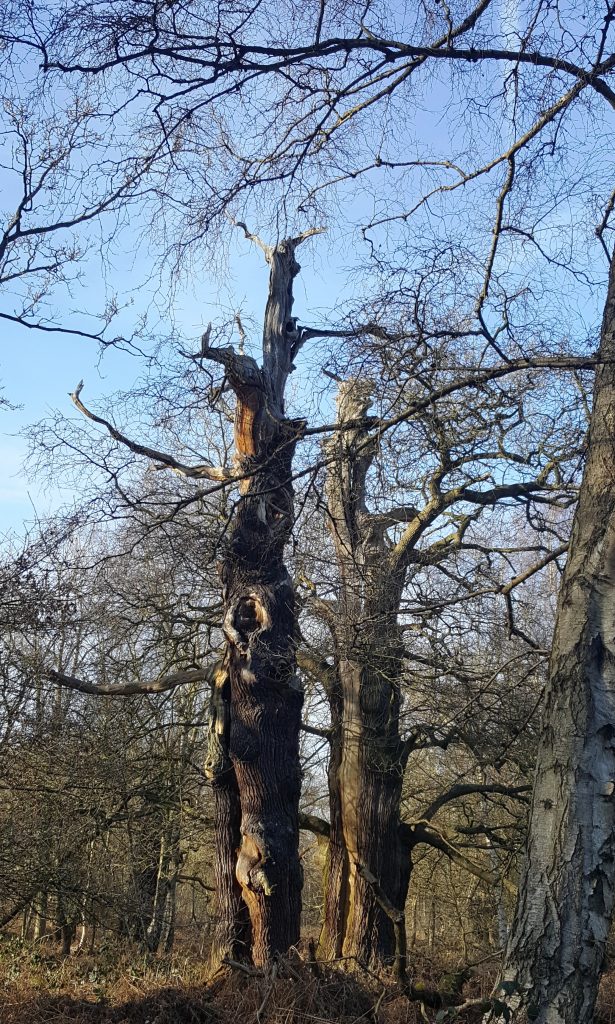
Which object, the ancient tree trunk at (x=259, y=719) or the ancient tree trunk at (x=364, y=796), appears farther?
the ancient tree trunk at (x=364, y=796)

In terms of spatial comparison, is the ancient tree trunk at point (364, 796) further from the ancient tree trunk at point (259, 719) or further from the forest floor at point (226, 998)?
the forest floor at point (226, 998)

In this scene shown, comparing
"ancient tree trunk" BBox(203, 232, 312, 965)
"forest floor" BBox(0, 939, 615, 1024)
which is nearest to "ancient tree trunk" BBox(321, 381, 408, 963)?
"ancient tree trunk" BBox(203, 232, 312, 965)

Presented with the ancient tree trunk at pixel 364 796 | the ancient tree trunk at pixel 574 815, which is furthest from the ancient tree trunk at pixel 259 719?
the ancient tree trunk at pixel 574 815

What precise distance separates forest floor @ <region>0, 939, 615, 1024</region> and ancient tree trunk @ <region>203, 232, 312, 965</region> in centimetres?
77

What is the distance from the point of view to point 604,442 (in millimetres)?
4102

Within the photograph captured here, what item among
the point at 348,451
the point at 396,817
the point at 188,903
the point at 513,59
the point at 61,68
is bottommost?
the point at 188,903

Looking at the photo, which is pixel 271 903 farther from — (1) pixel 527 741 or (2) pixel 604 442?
(2) pixel 604 442

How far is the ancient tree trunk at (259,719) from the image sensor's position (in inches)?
303

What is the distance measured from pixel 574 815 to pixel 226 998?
4.12 m

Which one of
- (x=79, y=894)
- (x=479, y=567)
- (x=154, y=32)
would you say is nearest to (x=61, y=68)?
(x=154, y=32)

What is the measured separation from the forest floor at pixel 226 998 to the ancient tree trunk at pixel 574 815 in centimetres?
197

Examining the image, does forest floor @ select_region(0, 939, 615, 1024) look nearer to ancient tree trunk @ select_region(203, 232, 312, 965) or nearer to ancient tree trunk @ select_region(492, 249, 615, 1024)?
ancient tree trunk @ select_region(203, 232, 312, 965)

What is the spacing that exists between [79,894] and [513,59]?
30.1 feet

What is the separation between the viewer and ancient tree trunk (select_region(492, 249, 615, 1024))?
3.45 metres
